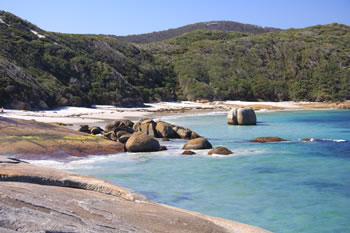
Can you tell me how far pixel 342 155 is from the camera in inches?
622

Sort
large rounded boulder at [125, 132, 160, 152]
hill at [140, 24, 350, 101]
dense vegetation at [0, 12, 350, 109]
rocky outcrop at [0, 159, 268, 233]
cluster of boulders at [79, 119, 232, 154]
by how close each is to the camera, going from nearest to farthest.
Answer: rocky outcrop at [0, 159, 268, 233] < large rounded boulder at [125, 132, 160, 152] < cluster of boulders at [79, 119, 232, 154] < dense vegetation at [0, 12, 350, 109] < hill at [140, 24, 350, 101]

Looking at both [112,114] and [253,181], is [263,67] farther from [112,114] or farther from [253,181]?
[253,181]

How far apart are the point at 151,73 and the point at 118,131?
170 feet

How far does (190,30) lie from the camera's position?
155375 mm

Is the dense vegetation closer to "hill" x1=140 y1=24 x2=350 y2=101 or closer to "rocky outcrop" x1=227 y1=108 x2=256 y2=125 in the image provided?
"hill" x1=140 y1=24 x2=350 y2=101

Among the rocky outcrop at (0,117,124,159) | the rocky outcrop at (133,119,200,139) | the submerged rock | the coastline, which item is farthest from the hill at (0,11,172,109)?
the rocky outcrop at (0,117,124,159)

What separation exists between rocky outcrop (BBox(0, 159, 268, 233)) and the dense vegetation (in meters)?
33.2

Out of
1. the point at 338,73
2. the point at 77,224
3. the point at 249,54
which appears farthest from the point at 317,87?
the point at 77,224

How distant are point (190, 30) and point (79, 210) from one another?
154751 millimetres

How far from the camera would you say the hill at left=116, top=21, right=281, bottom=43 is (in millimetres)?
141000

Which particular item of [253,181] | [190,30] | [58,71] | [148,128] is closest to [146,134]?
[148,128]

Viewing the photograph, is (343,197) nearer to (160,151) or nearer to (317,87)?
(160,151)

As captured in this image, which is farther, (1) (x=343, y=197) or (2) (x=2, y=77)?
(2) (x=2, y=77)

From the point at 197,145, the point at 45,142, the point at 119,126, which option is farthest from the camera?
the point at 119,126
